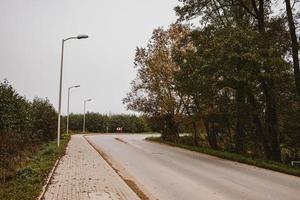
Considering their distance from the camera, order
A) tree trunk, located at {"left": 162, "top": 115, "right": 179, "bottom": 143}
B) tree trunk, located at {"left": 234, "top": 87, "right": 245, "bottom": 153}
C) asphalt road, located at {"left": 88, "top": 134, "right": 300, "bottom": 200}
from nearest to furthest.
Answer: asphalt road, located at {"left": 88, "top": 134, "right": 300, "bottom": 200}, tree trunk, located at {"left": 234, "top": 87, "right": 245, "bottom": 153}, tree trunk, located at {"left": 162, "top": 115, "right": 179, "bottom": 143}

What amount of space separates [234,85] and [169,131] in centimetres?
2294

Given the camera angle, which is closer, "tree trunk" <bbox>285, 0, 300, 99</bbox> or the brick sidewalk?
the brick sidewalk

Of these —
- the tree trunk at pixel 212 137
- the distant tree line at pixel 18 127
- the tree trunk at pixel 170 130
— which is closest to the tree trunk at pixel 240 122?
the tree trunk at pixel 212 137

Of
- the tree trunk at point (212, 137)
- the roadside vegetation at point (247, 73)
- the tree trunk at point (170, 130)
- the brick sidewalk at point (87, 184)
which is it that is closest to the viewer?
the brick sidewalk at point (87, 184)

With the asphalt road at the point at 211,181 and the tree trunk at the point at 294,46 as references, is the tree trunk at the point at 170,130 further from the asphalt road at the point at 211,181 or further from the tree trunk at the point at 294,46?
the asphalt road at the point at 211,181

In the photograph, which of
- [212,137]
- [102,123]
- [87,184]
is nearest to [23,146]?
[87,184]

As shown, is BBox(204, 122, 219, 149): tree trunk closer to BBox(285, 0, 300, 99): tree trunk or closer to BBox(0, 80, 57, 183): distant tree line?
BBox(285, 0, 300, 99): tree trunk

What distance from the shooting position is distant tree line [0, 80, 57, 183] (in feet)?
63.8

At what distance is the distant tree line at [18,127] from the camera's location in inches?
766

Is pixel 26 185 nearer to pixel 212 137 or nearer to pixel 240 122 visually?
pixel 240 122

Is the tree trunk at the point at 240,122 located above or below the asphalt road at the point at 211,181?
above

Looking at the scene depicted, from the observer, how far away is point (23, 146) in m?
26.1

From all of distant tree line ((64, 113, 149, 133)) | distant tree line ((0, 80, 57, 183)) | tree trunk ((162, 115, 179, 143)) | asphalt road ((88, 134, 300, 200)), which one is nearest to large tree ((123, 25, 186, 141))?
tree trunk ((162, 115, 179, 143))

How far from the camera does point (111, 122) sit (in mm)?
80125
